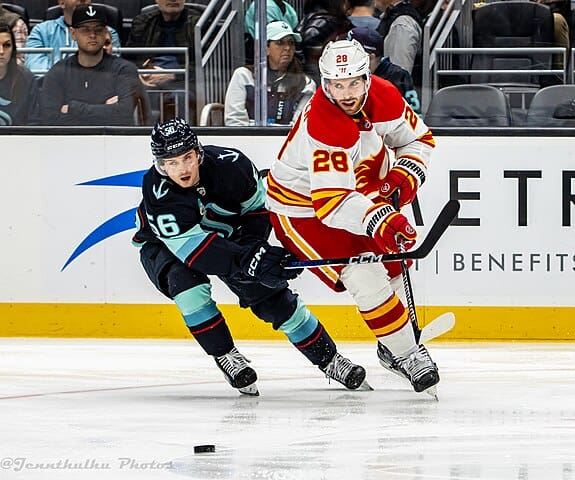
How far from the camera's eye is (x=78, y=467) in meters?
3.47

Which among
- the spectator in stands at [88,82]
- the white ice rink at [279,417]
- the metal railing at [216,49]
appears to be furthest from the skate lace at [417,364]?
the spectator in stands at [88,82]

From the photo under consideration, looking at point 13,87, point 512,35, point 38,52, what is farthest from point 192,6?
point 512,35

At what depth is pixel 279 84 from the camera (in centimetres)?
636

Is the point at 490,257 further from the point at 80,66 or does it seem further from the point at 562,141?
the point at 80,66

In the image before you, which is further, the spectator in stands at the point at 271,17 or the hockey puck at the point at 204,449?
the spectator in stands at the point at 271,17

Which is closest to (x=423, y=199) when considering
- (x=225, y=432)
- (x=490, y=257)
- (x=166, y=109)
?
(x=490, y=257)

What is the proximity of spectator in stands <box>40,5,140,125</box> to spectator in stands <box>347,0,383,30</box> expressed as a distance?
3.52 ft

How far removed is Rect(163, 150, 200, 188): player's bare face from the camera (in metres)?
4.42

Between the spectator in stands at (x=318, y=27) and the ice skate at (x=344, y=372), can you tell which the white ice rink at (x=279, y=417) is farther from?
the spectator in stands at (x=318, y=27)

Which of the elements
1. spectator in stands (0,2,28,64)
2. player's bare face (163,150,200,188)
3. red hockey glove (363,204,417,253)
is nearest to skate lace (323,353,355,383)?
red hockey glove (363,204,417,253)

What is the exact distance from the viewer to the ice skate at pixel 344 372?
4.77 meters

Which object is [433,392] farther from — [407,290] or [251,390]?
[251,390]

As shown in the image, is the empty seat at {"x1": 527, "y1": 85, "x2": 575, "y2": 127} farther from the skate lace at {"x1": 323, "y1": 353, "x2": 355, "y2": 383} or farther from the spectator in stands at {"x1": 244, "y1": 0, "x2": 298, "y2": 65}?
the skate lace at {"x1": 323, "y1": 353, "x2": 355, "y2": 383}

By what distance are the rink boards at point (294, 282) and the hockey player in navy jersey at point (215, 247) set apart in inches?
60.1
